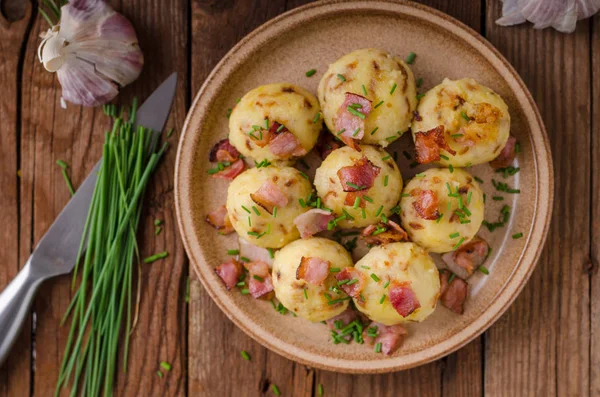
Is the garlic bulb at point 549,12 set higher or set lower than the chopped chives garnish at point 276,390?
higher

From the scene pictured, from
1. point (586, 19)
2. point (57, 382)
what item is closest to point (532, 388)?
point (586, 19)

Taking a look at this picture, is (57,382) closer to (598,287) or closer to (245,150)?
(245,150)

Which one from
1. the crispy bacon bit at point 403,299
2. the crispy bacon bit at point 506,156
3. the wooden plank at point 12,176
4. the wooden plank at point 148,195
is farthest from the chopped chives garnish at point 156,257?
the crispy bacon bit at point 506,156

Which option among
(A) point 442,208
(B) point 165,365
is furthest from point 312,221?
(B) point 165,365

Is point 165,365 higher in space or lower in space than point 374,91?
lower

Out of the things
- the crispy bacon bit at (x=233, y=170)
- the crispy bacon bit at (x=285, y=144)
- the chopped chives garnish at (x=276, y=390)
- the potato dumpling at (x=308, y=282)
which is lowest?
the chopped chives garnish at (x=276, y=390)

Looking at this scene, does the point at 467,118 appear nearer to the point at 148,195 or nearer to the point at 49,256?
the point at 148,195

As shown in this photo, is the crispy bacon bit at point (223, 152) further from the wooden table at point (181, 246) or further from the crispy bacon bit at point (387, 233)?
the crispy bacon bit at point (387, 233)
